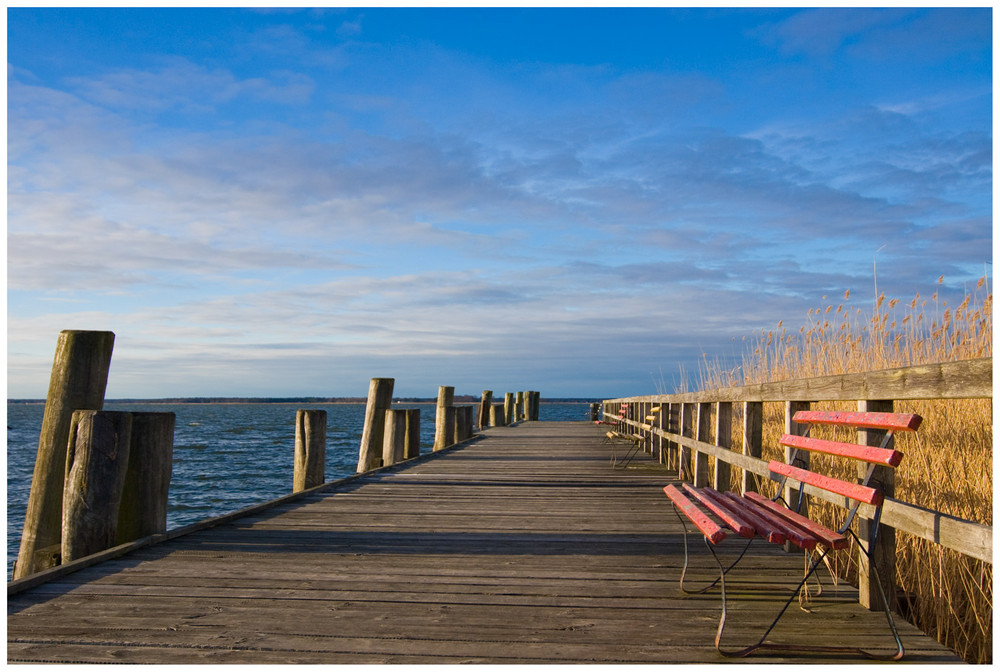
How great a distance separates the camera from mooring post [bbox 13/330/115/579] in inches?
192

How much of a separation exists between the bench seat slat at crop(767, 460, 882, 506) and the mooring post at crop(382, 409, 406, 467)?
651cm

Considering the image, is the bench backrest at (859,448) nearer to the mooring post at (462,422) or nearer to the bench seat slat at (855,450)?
the bench seat slat at (855,450)

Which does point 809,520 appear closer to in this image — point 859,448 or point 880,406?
point 859,448

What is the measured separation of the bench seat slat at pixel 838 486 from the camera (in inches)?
103

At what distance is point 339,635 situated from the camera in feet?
9.46

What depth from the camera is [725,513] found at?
10.1ft

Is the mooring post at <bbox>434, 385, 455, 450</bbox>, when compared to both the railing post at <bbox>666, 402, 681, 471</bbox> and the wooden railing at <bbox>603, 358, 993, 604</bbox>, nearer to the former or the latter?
the railing post at <bbox>666, 402, 681, 471</bbox>

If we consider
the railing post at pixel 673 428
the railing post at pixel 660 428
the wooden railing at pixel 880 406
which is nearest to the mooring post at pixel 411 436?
the railing post at pixel 660 428

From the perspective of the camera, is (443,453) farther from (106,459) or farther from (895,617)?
(895,617)

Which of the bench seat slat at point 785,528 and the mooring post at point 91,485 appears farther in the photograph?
the mooring post at point 91,485

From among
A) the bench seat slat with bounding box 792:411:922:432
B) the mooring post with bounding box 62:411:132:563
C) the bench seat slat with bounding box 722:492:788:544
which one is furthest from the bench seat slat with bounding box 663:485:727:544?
the mooring post with bounding box 62:411:132:563

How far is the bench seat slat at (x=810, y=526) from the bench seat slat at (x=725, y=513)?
0.69ft

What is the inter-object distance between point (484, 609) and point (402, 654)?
59 cm

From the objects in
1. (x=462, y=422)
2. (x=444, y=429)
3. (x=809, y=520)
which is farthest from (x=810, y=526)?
(x=462, y=422)
